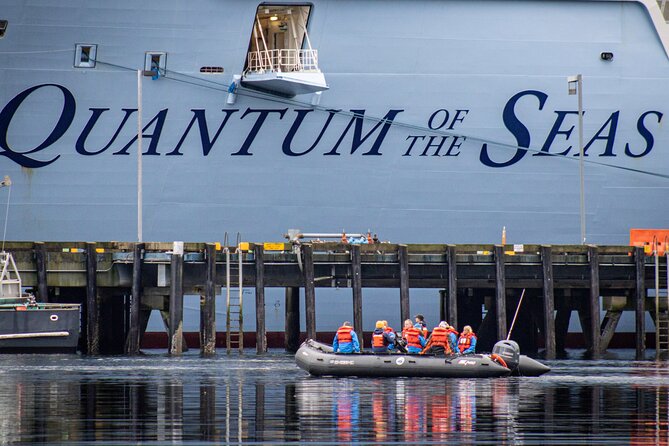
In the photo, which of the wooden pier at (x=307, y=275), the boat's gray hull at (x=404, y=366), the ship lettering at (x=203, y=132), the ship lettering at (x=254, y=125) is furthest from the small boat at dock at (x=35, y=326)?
the boat's gray hull at (x=404, y=366)

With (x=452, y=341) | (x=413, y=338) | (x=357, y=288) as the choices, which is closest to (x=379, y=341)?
(x=413, y=338)

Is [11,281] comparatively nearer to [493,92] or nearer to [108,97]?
[108,97]

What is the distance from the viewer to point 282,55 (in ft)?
163

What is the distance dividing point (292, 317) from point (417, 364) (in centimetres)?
1427

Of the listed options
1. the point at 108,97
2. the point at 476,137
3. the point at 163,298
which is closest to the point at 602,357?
the point at 476,137

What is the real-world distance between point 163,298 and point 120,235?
3.09m

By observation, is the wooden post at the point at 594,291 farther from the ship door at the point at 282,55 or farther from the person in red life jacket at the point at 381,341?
the person in red life jacket at the point at 381,341

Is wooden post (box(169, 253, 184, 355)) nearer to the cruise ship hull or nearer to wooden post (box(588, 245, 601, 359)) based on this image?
the cruise ship hull

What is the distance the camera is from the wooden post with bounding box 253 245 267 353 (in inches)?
1758

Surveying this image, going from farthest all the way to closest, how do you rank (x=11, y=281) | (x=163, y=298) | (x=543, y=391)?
(x=163, y=298) < (x=11, y=281) < (x=543, y=391)

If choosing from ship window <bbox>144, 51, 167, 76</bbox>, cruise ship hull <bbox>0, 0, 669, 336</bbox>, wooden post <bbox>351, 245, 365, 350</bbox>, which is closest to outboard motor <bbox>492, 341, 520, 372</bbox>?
wooden post <bbox>351, 245, 365, 350</bbox>

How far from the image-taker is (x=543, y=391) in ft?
102

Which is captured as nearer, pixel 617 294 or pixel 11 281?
pixel 11 281

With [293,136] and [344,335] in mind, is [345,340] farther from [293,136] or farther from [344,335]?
[293,136]
